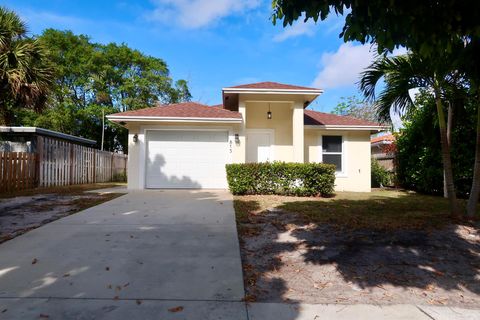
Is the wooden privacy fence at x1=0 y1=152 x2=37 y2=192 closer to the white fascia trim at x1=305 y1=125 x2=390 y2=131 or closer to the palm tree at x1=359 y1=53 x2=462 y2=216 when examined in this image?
the white fascia trim at x1=305 y1=125 x2=390 y2=131

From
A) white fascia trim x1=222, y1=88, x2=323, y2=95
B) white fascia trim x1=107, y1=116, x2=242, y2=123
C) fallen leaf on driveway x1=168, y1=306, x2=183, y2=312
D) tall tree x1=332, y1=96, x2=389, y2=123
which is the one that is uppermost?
tall tree x1=332, y1=96, x2=389, y2=123

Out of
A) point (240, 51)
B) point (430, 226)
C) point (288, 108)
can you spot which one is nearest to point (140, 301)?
point (430, 226)

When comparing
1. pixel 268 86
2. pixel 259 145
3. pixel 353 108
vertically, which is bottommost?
pixel 259 145

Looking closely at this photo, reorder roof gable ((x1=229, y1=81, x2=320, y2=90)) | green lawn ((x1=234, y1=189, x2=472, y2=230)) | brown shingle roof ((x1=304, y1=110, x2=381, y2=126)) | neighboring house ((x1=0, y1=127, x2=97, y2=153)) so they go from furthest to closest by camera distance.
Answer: brown shingle roof ((x1=304, y1=110, x2=381, y2=126))
neighboring house ((x1=0, y1=127, x2=97, y2=153))
roof gable ((x1=229, y1=81, x2=320, y2=90))
green lawn ((x1=234, y1=189, x2=472, y2=230))

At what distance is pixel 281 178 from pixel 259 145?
3.60 m

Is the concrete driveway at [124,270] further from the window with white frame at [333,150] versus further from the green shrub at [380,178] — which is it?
the green shrub at [380,178]

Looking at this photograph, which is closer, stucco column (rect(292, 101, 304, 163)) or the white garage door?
the white garage door

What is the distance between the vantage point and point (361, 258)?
15.4ft

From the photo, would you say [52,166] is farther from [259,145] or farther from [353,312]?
[353,312]

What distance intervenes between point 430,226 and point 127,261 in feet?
16.4

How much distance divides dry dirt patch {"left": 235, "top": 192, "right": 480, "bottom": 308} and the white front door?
7.02 metres

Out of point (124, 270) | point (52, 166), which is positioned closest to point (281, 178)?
point (124, 270)

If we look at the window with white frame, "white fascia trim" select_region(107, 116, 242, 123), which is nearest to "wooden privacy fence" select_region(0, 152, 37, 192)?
"white fascia trim" select_region(107, 116, 242, 123)

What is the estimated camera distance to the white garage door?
1296 cm
